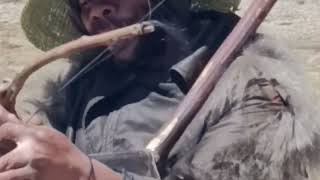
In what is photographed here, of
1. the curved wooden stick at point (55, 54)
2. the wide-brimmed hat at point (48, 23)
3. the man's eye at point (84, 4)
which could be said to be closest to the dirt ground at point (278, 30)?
the wide-brimmed hat at point (48, 23)

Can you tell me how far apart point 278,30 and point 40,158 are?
3241 millimetres

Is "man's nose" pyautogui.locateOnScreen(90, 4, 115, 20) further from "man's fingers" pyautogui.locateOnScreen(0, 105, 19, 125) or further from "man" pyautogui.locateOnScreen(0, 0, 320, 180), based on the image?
"man's fingers" pyautogui.locateOnScreen(0, 105, 19, 125)

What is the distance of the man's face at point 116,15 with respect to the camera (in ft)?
6.69

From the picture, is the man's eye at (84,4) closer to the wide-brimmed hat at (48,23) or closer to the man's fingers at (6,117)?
the wide-brimmed hat at (48,23)

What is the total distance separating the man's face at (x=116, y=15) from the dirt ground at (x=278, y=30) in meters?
1.94

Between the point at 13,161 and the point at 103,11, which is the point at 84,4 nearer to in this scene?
the point at 103,11

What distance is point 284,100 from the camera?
6.20 ft

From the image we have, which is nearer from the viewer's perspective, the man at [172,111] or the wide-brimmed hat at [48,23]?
the man at [172,111]

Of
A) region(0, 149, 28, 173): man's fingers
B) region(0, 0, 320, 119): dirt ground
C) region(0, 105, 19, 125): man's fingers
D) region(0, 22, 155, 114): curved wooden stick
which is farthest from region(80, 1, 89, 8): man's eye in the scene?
region(0, 0, 320, 119): dirt ground

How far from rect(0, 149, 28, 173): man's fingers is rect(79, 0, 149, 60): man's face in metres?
0.53

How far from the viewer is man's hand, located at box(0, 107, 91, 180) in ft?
5.06

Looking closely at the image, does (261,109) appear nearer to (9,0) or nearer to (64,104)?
(64,104)

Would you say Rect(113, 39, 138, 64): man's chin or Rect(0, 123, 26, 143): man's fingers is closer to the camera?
Rect(0, 123, 26, 143): man's fingers

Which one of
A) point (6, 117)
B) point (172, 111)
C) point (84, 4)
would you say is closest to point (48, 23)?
point (84, 4)
